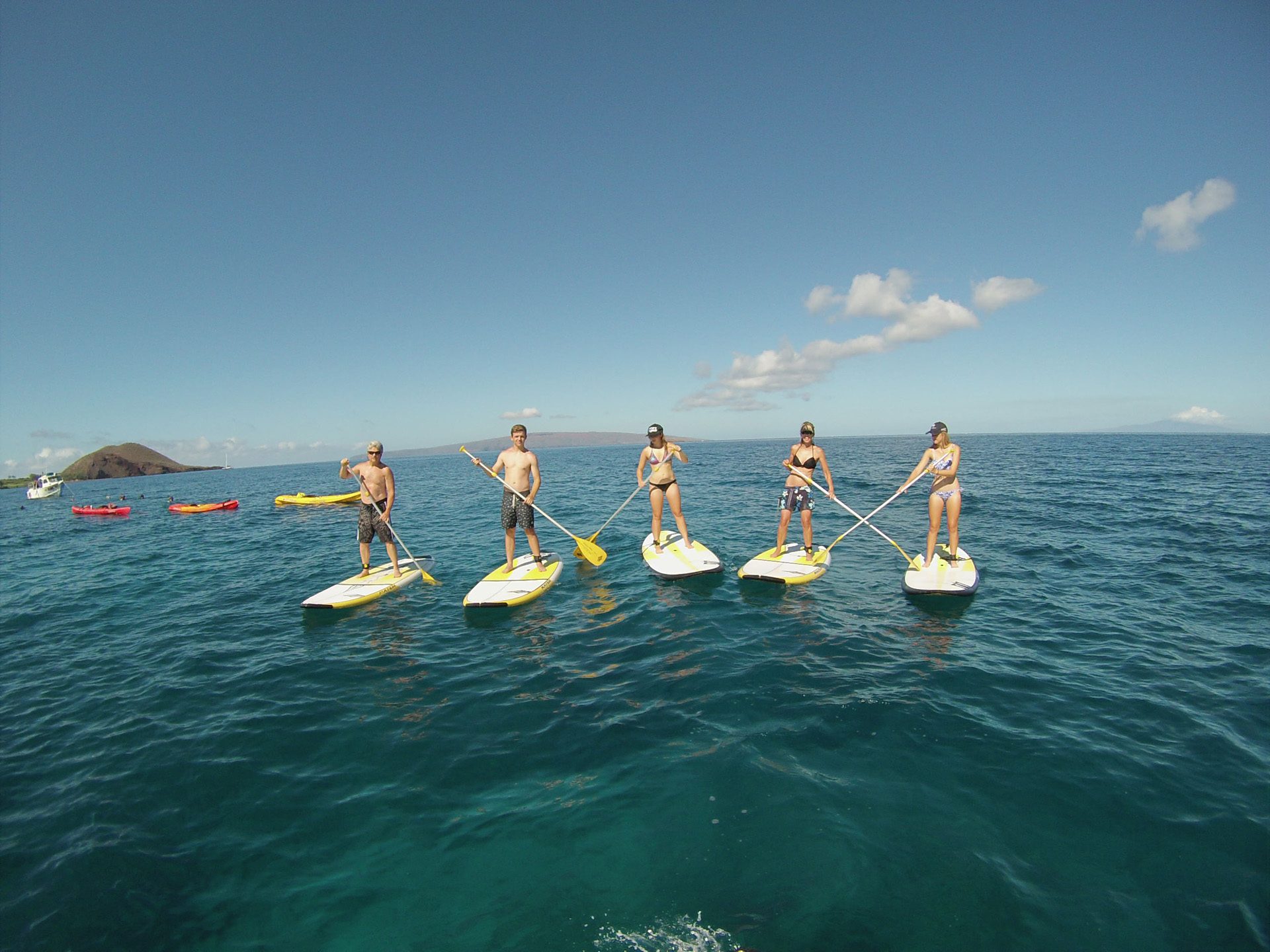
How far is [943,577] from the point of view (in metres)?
11.4

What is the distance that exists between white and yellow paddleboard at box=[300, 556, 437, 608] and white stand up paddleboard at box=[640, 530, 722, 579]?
5864 mm

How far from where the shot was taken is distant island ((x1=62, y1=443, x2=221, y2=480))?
147m

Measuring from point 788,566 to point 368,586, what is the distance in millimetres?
10280

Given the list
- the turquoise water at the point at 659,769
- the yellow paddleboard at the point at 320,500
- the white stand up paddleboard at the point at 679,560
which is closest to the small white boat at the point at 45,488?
the yellow paddleboard at the point at 320,500

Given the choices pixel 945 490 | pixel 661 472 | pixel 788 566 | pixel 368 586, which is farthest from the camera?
pixel 661 472

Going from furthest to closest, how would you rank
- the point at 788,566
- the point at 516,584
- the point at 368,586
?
the point at 368,586
the point at 788,566
the point at 516,584

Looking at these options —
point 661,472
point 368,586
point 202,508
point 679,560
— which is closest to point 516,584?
point 368,586

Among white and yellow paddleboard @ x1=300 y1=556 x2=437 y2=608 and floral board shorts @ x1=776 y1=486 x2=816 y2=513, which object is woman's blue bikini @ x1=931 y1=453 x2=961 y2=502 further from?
white and yellow paddleboard @ x1=300 y1=556 x2=437 y2=608

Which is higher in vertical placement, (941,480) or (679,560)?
(941,480)

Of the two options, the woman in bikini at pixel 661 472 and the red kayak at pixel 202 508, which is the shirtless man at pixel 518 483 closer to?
the woman in bikini at pixel 661 472

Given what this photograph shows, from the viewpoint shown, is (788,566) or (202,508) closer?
(788,566)

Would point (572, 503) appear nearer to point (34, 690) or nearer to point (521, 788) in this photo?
point (34, 690)

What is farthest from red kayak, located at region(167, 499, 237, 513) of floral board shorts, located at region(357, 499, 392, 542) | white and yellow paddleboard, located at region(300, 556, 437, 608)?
floral board shorts, located at region(357, 499, 392, 542)

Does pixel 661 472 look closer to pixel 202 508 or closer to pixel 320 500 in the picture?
pixel 320 500
